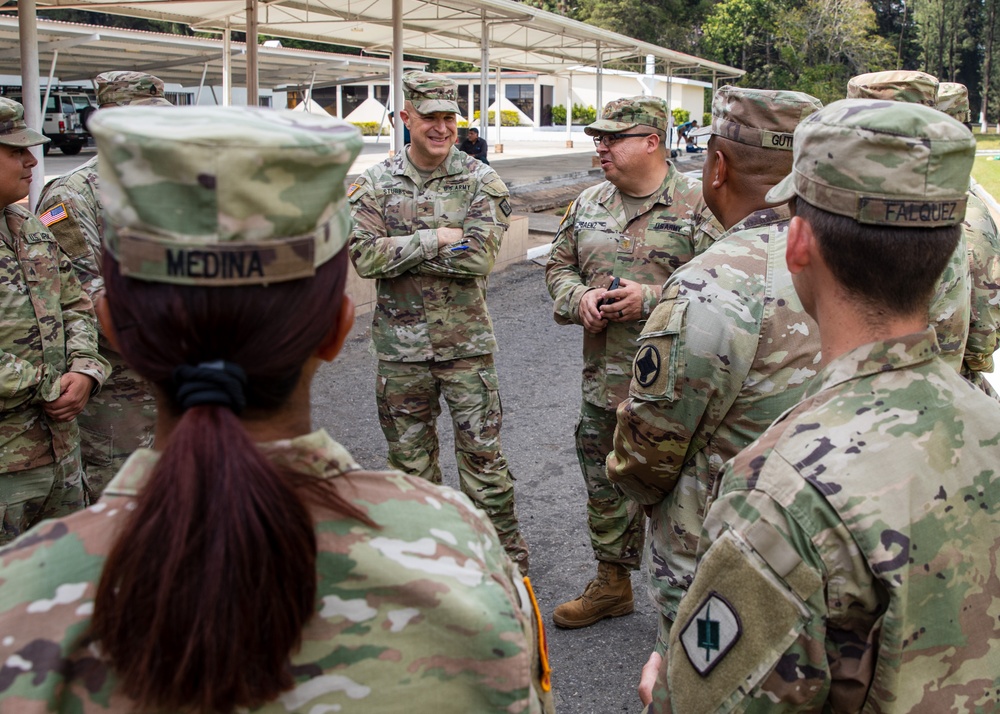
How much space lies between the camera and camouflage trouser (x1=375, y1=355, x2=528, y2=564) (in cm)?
432

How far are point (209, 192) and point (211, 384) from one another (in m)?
0.22

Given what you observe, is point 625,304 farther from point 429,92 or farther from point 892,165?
point 892,165

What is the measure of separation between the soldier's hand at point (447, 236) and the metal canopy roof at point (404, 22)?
6.77m

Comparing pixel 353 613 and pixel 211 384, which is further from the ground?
pixel 211 384

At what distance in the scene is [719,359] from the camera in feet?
7.47

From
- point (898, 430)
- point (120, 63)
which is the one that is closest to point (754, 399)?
point (898, 430)

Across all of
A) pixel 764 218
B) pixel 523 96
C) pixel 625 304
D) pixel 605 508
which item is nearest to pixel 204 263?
pixel 764 218

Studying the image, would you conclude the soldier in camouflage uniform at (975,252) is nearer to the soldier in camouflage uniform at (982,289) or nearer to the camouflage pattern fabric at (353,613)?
the soldier in camouflage uniform at (982,289)

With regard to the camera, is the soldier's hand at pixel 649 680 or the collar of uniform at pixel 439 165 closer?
the soldier's hand at pixel 649 680

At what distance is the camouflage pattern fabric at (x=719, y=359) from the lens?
2277 millimetres

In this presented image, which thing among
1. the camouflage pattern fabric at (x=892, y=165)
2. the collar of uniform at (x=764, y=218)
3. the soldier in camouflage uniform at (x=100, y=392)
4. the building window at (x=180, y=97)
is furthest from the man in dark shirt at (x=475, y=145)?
the building window at (x=180, y=97)

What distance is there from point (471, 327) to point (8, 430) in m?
1.99

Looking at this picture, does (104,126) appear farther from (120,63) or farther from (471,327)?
(120,63)

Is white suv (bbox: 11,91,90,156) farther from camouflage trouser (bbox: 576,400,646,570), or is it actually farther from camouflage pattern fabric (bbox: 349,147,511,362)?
camouflage trouser (bbox: 576,400,646,570)
